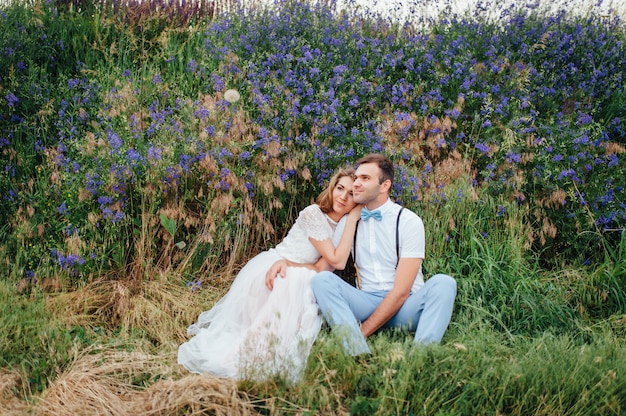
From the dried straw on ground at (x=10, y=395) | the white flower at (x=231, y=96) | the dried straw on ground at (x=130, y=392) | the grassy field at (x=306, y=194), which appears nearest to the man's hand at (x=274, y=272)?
the grassy field at (x=306, y=194)

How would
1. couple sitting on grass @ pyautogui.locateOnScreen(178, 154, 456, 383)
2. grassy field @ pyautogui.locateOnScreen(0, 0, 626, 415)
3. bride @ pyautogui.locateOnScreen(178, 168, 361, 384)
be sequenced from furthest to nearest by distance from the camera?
couple sitting on grass @ pyautogui.locateOnScreen(178, 154, 456, 383) → bride @ pyautogui.locateOnScreen(178, 168, 361, 384) → grassy field @ pyautogui.locateOnScreen(0, 0, 626, 415)

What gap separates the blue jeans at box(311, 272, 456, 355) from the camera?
345cm

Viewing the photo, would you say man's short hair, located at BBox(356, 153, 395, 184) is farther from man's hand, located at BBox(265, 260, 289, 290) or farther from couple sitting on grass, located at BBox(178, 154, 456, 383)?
man's hand, located at BBox(265, 260, 289, 290)

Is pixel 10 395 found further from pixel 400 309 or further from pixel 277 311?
pixel 400 309

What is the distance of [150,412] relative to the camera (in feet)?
9.73

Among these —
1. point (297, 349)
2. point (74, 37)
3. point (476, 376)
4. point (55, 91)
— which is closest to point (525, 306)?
point (476, 376)

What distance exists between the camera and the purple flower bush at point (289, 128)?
4.54m

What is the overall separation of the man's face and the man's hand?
24.1 inches

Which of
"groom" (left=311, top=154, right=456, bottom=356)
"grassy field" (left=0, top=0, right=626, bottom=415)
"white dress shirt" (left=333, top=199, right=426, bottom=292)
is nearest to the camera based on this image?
"grassy field" (left=0, top=0, right=626, bottom=415)

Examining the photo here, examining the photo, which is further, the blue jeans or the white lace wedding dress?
the blue jeans

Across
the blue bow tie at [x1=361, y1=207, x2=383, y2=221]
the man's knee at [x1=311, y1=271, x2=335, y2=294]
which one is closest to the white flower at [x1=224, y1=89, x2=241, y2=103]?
the blue bow tie at [x1=361, y1=207, x2=383, y2=221]

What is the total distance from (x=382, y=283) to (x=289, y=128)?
66.7 inches

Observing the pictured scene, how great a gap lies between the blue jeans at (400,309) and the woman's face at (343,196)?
58cm

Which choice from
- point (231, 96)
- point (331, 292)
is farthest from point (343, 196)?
point (231, 96)
